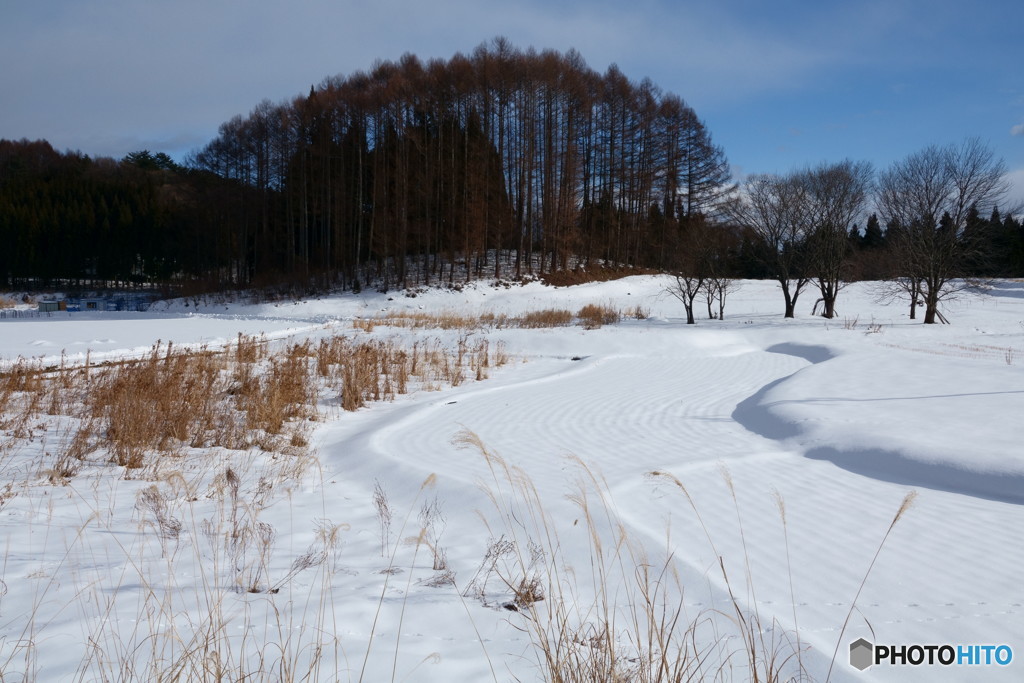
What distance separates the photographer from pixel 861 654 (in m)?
2.69

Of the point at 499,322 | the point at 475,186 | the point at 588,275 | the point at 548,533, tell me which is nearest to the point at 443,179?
the point at 475,186

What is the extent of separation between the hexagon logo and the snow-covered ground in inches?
2.2

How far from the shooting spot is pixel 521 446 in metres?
6.78

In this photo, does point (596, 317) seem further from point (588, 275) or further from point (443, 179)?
point (443, 179)

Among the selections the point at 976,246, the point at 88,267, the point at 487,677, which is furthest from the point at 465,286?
the point at 88,267

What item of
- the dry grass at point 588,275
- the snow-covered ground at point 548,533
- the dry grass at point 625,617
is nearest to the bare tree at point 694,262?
the dry grass at point 588,275

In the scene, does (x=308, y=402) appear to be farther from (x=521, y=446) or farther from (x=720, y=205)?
(x=720, y=205)

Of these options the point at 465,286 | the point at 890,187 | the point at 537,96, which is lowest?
the point at 465,286

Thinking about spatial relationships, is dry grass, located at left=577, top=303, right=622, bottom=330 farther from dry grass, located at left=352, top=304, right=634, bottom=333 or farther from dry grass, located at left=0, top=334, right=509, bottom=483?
dry grass, located at left=0, top=334, right=509, bottom=483

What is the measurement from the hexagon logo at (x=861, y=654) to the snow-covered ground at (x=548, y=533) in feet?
0.18

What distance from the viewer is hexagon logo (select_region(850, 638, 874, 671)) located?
2.63 metres

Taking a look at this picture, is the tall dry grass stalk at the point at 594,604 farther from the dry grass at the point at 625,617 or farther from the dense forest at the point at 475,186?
the dense forest at the point at 475,186

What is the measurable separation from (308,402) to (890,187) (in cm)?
2470

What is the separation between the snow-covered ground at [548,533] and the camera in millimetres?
2600
